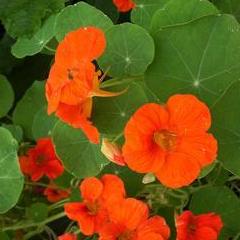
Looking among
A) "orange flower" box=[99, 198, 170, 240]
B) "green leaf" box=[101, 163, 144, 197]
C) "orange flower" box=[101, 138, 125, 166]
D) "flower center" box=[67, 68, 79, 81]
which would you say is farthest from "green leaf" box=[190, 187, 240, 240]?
"flower center" box=[67, 68, 79, 81]

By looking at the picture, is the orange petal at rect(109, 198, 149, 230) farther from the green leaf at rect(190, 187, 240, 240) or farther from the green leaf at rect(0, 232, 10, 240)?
the green leaf at rect(0, 232, 10, 240)

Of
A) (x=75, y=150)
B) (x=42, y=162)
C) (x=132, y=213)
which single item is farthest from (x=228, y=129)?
(x=42, y=162)

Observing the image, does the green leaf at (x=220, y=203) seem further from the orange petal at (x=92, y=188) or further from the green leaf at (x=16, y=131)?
the green leaf at (x=16, y=131)

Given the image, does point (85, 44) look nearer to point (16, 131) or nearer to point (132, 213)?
point (132, 213)

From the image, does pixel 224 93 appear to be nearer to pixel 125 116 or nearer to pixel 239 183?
pixel 125 116

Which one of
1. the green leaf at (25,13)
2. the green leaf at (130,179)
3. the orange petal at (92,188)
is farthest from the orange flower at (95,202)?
the green leaf at (25,13)

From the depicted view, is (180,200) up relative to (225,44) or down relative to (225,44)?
down

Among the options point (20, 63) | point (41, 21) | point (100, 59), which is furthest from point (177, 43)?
point (20, 63)
